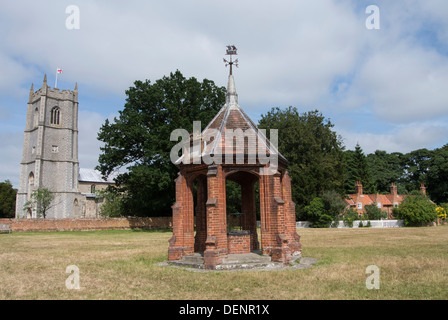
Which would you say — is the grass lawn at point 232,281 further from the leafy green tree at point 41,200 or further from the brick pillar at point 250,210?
the leafy green tree at point 41,200

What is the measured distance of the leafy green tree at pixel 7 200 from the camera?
6769 cm

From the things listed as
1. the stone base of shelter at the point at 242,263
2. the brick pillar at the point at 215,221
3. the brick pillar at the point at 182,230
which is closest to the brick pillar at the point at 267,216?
the stone base of shelter at the point at 242,263

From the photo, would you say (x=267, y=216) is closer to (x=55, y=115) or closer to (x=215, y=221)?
(x=215, y=221)

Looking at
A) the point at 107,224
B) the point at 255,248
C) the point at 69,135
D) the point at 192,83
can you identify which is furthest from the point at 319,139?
the point at 69,135

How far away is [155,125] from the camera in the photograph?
111 feet

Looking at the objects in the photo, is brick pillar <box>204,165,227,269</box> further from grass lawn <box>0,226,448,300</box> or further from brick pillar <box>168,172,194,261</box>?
brick pillar <box>168,172,194,261</box>

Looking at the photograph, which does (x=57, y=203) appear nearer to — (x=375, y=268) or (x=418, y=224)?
(x=418, y=224)

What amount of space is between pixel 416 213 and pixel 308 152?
50.1 feet

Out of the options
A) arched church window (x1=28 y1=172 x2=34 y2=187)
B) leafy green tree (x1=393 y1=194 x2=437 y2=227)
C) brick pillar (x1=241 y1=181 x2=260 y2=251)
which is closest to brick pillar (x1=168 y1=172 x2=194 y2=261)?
brick pillar (x1=241 y1=181 x2=260 y2=251)

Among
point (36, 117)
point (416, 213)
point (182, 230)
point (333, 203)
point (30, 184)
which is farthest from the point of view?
point (36, 117)

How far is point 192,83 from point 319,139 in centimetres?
2222

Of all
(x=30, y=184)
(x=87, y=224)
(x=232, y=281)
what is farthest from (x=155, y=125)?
(x=30, y=184)

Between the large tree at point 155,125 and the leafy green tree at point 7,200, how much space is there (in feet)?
153

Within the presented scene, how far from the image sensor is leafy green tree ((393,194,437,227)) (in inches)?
1626
